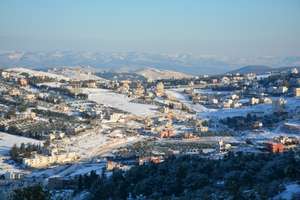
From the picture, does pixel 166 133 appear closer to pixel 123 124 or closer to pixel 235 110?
pixel 123 124

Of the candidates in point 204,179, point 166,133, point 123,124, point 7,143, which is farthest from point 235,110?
point 204,179

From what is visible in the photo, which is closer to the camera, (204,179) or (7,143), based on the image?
(204,179)

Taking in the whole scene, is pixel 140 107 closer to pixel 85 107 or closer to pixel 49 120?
pixel 85 107

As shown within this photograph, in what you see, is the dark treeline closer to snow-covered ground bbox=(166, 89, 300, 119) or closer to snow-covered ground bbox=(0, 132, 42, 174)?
snow-covered ground bbox=(0, 132, 42, 174)

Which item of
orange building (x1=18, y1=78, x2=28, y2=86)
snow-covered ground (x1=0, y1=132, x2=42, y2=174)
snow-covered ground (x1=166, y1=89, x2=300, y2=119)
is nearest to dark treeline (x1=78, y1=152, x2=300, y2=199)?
snow-covered ground (x1=0, y1=132, x2=42, y2=174)

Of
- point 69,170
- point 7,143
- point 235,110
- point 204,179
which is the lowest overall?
point 69,170
